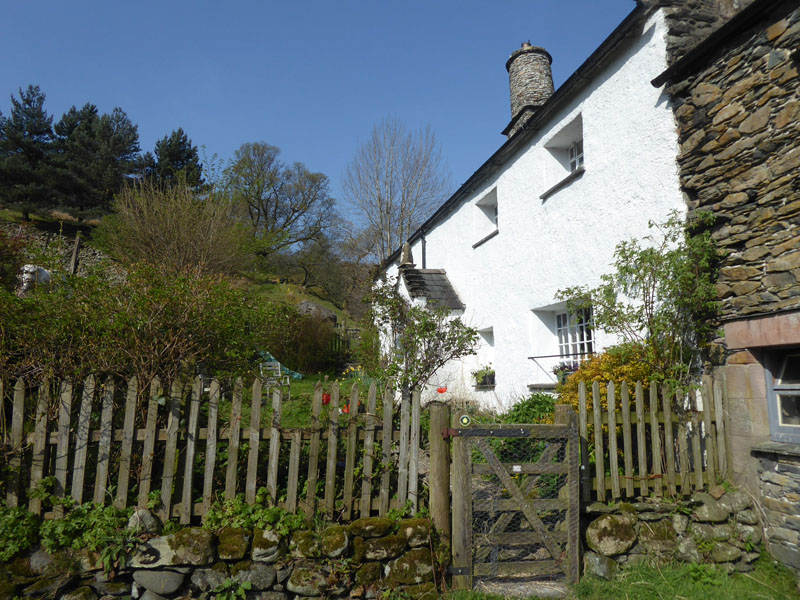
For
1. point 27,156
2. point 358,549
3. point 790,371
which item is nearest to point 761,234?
point 790,371

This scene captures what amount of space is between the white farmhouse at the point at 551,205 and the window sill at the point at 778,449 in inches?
85.5

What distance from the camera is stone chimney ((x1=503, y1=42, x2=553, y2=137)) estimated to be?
10.5 metres

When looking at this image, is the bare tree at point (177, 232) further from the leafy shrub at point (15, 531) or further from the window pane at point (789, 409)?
the window pane at point (789, 409)

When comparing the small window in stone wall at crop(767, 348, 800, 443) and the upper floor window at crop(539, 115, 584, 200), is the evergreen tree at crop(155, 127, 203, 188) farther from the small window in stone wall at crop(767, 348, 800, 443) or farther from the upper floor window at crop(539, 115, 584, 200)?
the small window in stone wall at crop(767, 348, 800, 443)

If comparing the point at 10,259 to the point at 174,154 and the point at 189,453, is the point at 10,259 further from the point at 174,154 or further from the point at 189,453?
the point at 174,154

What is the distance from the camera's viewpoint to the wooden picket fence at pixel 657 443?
13.5ft

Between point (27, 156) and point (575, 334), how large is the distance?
3097 cm

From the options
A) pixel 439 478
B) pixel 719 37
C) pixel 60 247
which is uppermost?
pixel 719 37

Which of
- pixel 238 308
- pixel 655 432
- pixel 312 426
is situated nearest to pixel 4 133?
pixel 238 308

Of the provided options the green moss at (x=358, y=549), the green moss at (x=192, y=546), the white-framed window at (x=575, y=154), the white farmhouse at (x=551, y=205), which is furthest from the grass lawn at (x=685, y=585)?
the white-framed window at (x=575, y=154)

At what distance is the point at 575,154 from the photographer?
25.7ft

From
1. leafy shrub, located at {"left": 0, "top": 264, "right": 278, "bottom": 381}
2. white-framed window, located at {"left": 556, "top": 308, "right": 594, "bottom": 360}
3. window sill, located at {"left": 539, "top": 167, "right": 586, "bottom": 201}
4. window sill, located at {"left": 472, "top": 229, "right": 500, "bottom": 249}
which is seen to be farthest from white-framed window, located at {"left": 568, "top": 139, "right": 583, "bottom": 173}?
leafy shrub, located at {"left": 0, "top": 264, "right": 278, "bottom": 381}

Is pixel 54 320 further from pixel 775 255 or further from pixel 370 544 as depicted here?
pixel 775 255

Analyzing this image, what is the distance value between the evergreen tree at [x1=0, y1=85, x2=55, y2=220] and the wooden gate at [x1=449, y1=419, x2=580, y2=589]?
29514mm
